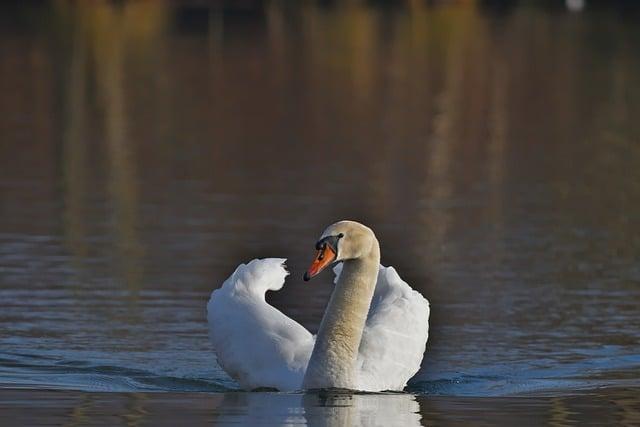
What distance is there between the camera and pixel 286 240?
17219 millimetres

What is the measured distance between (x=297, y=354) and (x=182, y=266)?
489 centimetres

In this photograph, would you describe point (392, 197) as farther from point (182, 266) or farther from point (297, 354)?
point (297, 354)

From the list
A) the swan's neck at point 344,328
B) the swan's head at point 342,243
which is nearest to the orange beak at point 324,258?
the swan's head at point 342,243

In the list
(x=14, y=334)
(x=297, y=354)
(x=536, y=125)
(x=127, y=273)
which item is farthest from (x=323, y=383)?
(x=536, y=125)

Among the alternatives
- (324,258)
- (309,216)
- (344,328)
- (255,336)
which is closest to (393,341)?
(344,328)

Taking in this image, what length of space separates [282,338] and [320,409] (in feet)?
3.36

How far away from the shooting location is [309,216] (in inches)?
736

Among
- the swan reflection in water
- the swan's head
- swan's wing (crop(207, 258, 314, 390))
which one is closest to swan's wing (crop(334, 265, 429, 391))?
the swan reflection in water

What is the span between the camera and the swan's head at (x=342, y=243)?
10469 mm

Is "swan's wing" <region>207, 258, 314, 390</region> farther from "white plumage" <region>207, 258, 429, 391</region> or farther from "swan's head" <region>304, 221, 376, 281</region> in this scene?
"swan's head" <region>304, 221, 376, 281</region>

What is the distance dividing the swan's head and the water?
80cm

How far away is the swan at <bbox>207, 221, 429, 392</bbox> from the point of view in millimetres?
10695

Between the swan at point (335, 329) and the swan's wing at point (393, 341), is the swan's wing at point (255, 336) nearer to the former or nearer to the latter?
the swan at point (335, 329)

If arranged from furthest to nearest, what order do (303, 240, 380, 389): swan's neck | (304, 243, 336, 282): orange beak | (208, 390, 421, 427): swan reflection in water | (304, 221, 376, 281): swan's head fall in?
(303, 240, 380, 389): swan's neck → (304, 221, 376, 281): swan's head → (304, 243, 336, 282): orange beak → (208, 390, 421, 427): swan reflection in water
